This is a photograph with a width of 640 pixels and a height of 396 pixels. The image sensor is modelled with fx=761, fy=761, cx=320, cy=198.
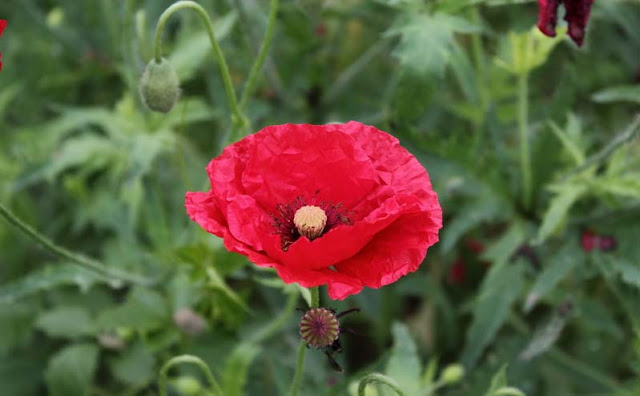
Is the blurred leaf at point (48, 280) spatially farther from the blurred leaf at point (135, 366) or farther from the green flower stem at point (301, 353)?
the green flower stem at point (301, 353)

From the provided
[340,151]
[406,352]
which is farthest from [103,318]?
[340,151]

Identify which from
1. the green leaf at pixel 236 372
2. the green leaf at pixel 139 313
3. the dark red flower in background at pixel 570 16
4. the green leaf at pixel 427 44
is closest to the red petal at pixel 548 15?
the dark red flower in background at pixel 570 16

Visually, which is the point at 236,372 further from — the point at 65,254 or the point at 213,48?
the point at 213,48

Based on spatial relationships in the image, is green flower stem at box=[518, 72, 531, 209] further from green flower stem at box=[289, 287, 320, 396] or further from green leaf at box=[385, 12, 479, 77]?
green flower stem at box=[289, 287, 320, 396]

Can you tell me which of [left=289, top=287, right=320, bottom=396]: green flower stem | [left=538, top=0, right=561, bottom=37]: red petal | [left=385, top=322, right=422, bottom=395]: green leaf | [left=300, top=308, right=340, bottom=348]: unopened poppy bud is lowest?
[left=300, top=308, right=340, bottom=348]: unopened poppy bud

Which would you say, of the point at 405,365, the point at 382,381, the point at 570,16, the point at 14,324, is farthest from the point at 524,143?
the point at 14,324

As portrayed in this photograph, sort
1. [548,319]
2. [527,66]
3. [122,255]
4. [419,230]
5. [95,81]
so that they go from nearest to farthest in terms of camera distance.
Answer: [419,230] < [527,66] < [548,319] < [122,255] < [95,81]

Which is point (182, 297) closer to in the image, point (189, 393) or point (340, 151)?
point (189, 393)

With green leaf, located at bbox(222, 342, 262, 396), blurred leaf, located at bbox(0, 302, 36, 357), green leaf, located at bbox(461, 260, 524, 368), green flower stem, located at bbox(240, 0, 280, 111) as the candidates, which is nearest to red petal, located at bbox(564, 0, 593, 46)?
green flower stem, located at bbox(240, 0, 280, 111)
